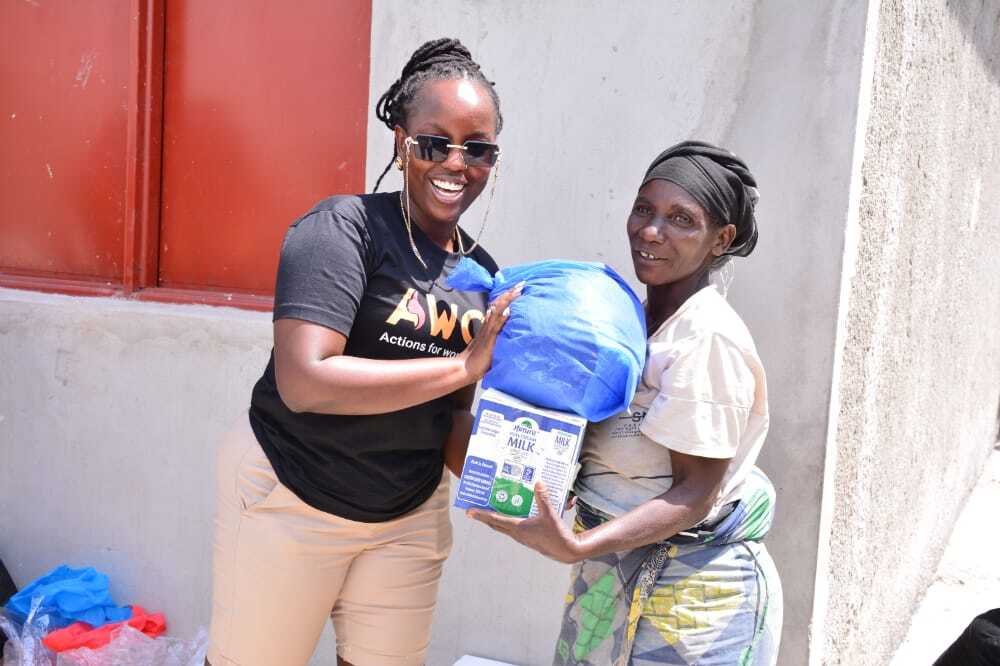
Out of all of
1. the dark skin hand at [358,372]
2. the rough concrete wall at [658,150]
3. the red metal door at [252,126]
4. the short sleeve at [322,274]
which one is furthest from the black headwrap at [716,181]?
the red metal door at [252,126]

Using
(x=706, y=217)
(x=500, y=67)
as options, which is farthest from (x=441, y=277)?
(x=500, y=67)

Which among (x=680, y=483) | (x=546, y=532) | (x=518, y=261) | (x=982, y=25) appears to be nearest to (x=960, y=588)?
(x=982, y=25)

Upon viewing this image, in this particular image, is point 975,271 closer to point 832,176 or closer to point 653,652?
point 832,176

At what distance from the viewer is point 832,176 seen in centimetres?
275

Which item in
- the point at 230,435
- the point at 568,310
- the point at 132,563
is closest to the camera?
the point at 568,310

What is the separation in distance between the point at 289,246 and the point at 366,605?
0.85 m

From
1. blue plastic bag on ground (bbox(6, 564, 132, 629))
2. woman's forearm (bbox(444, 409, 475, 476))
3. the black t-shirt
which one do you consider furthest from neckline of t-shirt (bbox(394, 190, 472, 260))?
blue plastic bag on ground (bbox(6, 564, 132, 629))

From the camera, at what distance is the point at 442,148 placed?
6.97 feet

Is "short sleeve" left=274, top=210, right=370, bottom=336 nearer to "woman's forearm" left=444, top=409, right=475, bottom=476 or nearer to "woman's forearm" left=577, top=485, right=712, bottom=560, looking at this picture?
"woman's forearm" left=444, top=409, right=475, bottom=476

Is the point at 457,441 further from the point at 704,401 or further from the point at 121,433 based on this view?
the point at 121,433

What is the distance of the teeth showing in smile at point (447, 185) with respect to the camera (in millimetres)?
2143

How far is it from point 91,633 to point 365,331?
2397mm

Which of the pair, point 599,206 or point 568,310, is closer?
point 568,310

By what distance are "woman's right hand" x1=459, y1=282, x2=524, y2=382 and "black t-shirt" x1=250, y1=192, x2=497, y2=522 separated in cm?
16
